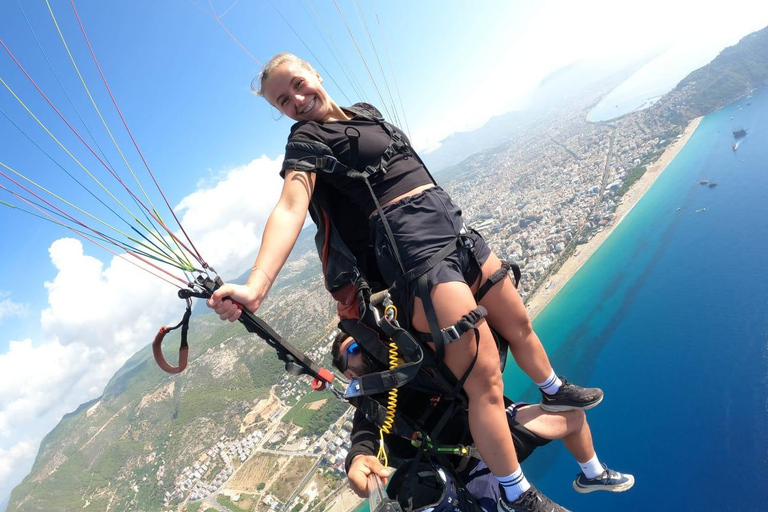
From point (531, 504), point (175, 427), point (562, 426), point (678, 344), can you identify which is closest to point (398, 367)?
point (531, 504)

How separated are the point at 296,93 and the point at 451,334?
136 cm

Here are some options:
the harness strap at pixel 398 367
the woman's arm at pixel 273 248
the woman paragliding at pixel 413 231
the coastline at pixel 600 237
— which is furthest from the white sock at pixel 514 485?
the coastline at pixel 600 237

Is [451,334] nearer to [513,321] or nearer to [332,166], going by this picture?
[513,321]

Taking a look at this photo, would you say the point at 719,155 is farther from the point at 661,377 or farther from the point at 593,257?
the point at 661,377

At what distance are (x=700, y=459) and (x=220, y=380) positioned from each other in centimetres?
6210

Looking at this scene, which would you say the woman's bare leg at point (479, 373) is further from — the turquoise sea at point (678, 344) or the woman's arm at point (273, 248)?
the turquoise sea at point (678, 344)

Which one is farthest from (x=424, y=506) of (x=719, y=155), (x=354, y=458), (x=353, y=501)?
(x=719, y=155)

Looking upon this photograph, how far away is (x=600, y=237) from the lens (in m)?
34.0

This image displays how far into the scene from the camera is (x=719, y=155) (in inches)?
1373

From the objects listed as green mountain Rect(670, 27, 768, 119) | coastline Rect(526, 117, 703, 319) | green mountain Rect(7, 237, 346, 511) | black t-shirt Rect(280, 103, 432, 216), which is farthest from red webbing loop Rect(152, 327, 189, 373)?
green mountain Rect(670, 27, 768, 119)

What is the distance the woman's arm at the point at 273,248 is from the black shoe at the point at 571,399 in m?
1.89

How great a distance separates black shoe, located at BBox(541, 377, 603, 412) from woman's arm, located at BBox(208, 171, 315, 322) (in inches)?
74.3

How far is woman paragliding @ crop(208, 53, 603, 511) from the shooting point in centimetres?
156

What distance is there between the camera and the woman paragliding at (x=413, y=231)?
1.56 meters
